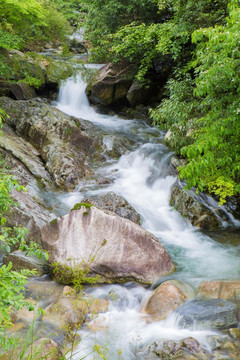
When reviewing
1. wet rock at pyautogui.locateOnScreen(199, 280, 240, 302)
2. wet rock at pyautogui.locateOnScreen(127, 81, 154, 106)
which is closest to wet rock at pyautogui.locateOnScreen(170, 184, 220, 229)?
wet rock at pyautogui.locateOnScreen(199, 280, 240, 302)

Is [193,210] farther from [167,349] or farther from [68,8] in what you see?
[68,8]

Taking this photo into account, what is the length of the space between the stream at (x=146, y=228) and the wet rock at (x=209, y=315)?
0.12 metres

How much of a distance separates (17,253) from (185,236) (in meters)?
4.53

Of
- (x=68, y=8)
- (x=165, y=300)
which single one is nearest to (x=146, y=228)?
(x=165, y=300)

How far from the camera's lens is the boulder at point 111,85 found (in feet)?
50.0

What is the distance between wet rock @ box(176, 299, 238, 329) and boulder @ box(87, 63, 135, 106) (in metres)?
12.7

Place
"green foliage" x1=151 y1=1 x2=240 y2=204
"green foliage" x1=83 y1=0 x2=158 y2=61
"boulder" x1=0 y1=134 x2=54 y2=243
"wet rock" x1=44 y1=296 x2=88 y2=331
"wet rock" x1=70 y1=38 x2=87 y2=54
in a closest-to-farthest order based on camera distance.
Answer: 1. "wet rock" x1=44 y1=296 x2=88 y2=331
2. "green foliage" x1=151 y1=1 x2=240 y2=204
3. "boulder" x1=0 y1=134 x2=54 y2=243
4. "green foliage" x1=83 y1=0 x2=158 y2=61
5. "wet rock" x1=70 y1=38 x2=87 y2=54

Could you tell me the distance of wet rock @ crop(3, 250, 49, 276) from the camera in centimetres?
595

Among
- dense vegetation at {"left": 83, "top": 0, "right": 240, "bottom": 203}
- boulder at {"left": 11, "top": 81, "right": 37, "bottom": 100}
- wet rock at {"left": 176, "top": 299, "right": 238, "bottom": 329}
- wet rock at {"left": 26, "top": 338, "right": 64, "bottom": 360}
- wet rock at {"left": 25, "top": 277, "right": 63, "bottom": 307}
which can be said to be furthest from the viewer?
boulder at {"left": 11, "top": 81, "right": 37, "bottom": 100}

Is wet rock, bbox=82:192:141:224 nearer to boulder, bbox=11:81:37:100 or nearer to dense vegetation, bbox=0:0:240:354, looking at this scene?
dense vegetation, bbox=0:0:240:354

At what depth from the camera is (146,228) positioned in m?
8.38

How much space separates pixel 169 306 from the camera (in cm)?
498

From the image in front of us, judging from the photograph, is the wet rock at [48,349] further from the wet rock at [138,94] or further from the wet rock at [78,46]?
the wet rock at [78,46]

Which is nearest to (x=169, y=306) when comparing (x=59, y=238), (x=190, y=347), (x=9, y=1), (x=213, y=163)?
(x=190, y=347)
